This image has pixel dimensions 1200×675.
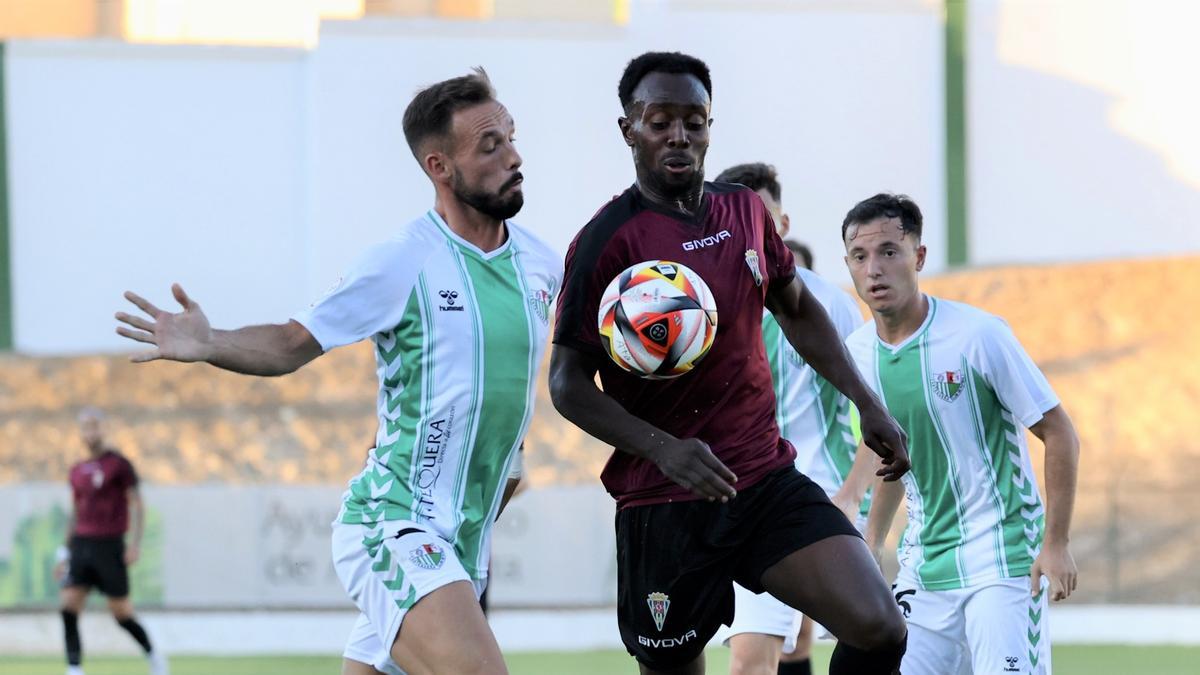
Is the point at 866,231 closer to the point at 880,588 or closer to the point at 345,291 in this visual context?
the point at 880,588

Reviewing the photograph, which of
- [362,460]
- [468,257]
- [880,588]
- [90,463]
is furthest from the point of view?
[362,460]

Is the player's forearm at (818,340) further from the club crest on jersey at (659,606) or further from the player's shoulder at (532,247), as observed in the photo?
the club crest on jersey at (659,606)

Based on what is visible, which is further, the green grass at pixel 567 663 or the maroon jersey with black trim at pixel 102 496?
the maroon jersey with black trim at pixel 102 496

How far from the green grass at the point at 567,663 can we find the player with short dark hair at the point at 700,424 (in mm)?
6035

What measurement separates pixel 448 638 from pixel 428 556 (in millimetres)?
244

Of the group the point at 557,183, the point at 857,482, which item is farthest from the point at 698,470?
the point at 557,183

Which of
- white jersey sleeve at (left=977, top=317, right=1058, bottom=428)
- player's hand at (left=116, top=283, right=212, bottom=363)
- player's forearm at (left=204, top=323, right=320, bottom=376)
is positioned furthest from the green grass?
player's hand at (left=116, top=283, right=212, bottom=363)

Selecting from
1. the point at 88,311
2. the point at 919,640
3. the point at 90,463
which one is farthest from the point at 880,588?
the point at 88,311

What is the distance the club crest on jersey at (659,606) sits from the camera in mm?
4703

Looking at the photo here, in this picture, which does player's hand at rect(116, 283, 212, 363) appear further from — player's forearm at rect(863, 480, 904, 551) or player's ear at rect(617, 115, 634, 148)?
player's forearm at rect(863, 480, 904, 551)

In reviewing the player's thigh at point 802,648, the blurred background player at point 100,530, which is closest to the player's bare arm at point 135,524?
the blurred background player at point 100,530

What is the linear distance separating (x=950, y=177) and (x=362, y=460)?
604 cm

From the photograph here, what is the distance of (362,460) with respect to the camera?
1545cm

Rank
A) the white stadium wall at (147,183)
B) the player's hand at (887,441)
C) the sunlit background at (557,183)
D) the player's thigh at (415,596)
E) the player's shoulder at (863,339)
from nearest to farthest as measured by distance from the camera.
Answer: the player's thigh at (415,596) → the player's hand at (887,441) → the player's shoulder at (863,339) → the sunlit background at (557,183) → the white stadium wall at (147,183)
